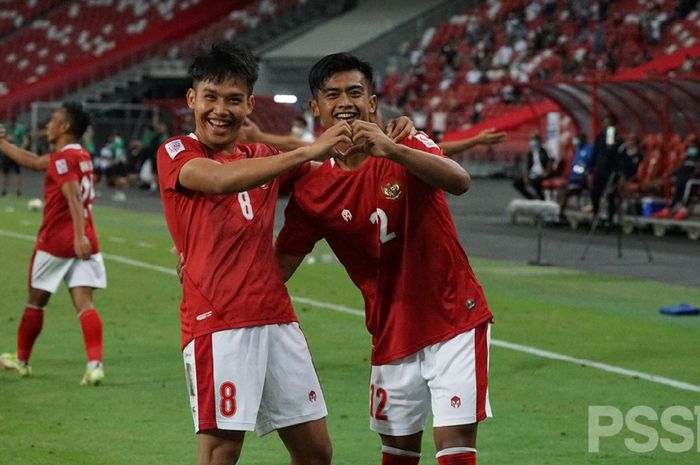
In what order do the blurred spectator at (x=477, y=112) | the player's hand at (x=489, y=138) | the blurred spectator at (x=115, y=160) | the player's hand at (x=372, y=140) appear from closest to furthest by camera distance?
1. the player's hand at (x=372, y=140)
2. the player's hand at (x=489, y=138)
3. the blurred spectator at (x=477, y=112)
4. the blurred spectator at (x=115, y=160)

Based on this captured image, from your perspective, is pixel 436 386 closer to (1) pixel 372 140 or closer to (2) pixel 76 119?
(1) pixel 372 140

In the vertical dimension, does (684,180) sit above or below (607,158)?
below

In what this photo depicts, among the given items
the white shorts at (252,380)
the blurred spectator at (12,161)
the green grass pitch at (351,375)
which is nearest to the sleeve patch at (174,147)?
the white shorts at (252,380)

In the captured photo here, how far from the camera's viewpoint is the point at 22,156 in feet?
Answer: 33.7

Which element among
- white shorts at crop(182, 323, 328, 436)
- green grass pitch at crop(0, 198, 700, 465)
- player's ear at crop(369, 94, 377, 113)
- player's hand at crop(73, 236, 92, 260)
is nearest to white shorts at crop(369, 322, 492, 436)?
white shorts at crop(182, 323, 328, 436)

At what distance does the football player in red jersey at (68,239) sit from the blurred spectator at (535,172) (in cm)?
2043

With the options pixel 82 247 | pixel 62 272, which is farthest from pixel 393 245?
pixel 62 272

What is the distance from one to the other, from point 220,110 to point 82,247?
4911mm

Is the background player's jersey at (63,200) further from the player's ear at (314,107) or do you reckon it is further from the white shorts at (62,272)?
the player's ear at (314,107)

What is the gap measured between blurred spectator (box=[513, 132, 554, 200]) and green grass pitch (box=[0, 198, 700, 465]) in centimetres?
1143

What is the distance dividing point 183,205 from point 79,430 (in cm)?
370

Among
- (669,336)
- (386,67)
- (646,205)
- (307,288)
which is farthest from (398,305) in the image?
(386,67)

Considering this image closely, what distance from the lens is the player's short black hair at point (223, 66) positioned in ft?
17.6

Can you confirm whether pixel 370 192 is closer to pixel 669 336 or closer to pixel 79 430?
pixel 79 430
